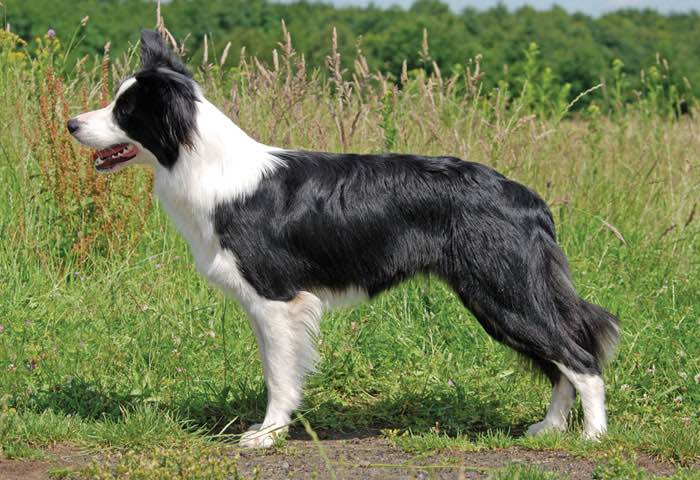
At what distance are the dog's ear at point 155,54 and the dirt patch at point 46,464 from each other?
1.67 meters

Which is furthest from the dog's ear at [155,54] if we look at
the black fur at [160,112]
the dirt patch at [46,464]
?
the dirt patch at [46,464]

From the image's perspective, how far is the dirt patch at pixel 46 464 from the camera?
373cm

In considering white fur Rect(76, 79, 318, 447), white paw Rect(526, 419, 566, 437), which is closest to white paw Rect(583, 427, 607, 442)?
white paw Rect(526, 419, 566, 437)

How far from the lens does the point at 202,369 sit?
16.0ft

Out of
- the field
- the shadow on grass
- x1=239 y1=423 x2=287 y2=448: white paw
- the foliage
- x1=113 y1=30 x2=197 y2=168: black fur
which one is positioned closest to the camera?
x1=113 y1=30 x2=197 y2=168: black fur

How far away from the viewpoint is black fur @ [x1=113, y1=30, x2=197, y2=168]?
390 cm

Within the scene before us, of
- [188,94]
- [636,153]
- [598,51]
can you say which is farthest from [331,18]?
[188,94]

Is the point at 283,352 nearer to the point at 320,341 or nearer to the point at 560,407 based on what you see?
the point at 320,341

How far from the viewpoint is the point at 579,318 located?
13.8 feet

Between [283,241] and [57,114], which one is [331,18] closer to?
→ [57,114]

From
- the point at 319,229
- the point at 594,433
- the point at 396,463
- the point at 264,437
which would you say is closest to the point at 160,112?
the point at 319,229

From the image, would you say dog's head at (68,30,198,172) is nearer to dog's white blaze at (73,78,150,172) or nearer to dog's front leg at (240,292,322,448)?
dog's white blaze at (73,78,150,172)

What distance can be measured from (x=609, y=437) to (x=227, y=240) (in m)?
1.84

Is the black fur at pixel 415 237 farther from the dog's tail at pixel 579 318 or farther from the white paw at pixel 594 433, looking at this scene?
the white paw at pixel 594 433
